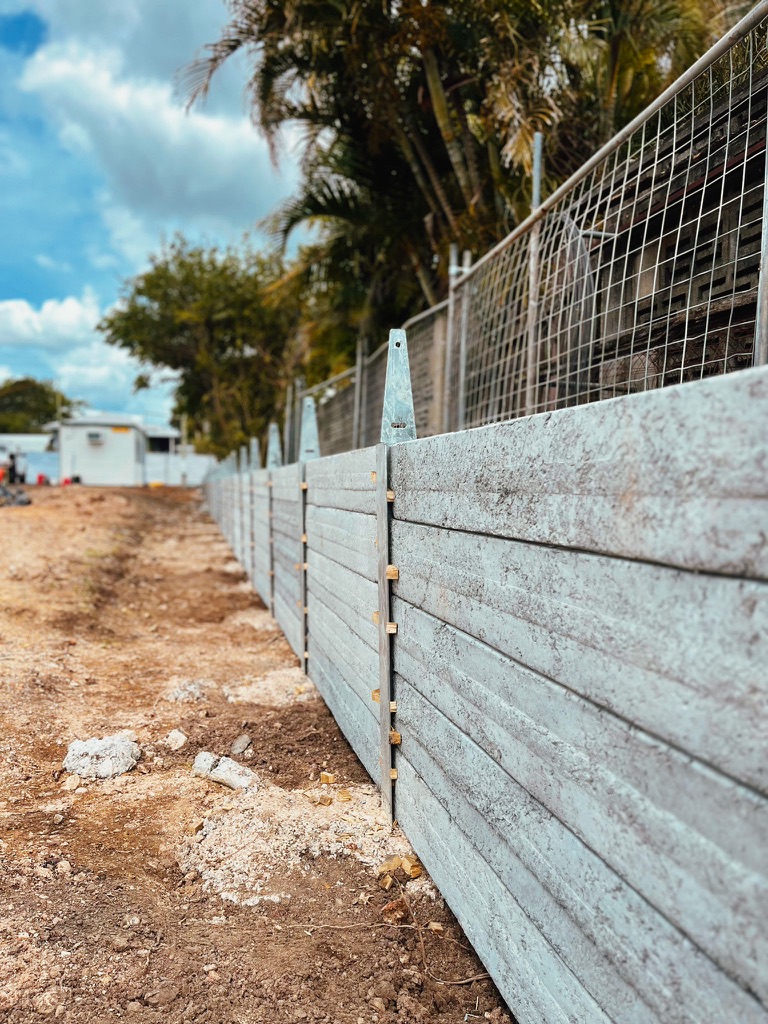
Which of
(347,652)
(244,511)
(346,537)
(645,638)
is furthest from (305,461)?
(244,511)

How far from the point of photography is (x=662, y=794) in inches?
49.8

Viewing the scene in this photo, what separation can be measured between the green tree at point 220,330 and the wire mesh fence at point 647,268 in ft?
69.9

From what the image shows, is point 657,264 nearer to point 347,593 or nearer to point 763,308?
point 763,308

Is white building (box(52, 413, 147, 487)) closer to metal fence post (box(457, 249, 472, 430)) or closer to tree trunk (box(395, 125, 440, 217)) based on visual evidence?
tree trunk (box(395, 125, 440, 217))

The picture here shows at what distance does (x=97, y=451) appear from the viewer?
143ft

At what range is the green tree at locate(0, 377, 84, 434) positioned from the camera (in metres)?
74.6

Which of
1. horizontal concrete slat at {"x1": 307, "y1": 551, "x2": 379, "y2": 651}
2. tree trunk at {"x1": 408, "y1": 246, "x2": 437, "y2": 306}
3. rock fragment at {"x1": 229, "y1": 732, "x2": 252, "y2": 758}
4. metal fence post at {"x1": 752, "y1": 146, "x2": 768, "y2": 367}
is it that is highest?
tree trunk at {"x1": 408, "y1": 246, "x2": 437, "y2": 306}

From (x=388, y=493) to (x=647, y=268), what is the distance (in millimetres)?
1364

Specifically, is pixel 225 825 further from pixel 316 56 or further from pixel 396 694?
pixel 316 56

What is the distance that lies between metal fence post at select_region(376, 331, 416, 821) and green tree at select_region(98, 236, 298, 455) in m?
22.2

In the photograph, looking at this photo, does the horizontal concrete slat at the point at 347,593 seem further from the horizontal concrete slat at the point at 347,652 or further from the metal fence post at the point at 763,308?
the metal fence post at the point at 763,308

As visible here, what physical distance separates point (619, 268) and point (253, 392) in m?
25.1

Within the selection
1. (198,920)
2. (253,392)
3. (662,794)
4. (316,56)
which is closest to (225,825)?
(198,920)

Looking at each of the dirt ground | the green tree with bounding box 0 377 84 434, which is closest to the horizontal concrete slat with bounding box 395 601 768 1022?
the dirt ground
